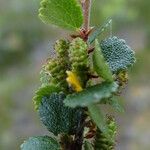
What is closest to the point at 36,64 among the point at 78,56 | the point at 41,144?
the point at 41,144

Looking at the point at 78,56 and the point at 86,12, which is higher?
the point at 86,12

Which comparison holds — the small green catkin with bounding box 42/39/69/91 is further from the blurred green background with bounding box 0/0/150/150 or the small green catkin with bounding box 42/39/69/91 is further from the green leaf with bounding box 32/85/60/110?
the blurred green background with bounding box 0/0/150/150

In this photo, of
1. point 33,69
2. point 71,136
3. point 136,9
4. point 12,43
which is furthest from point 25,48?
point 71,136

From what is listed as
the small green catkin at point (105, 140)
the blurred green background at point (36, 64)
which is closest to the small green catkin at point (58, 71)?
the small green catkin at point (105, 140)

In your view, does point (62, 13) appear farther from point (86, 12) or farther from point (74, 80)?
point (74, 80)

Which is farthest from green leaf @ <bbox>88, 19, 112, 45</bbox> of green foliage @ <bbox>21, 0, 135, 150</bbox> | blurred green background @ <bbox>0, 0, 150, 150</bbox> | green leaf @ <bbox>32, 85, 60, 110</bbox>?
blurred green background @ <bbox>0, 0, 150, 150</bbox>

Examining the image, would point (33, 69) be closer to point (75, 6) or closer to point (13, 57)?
point (13, 57)

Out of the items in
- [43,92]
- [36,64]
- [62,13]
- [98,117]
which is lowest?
[98,117]
